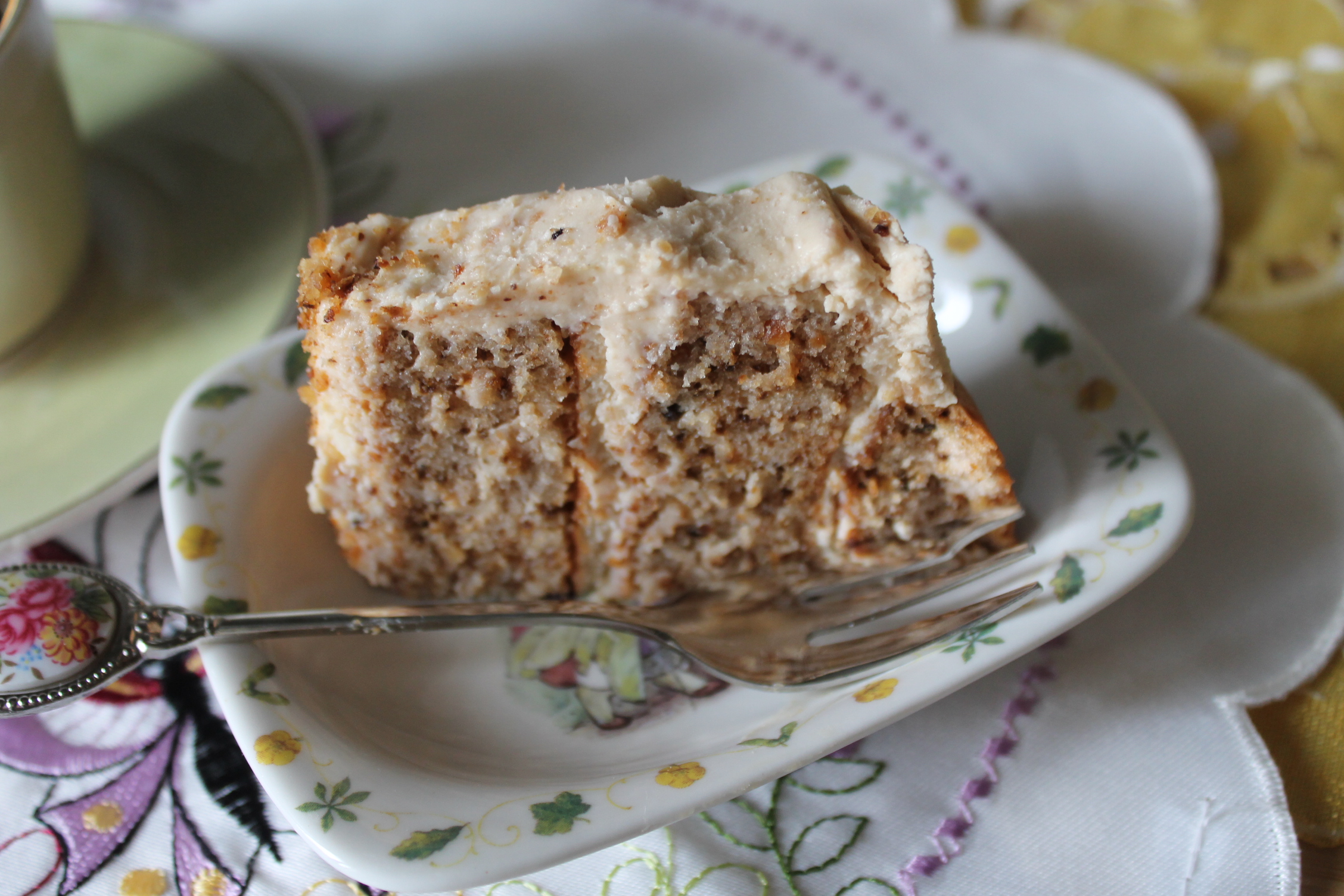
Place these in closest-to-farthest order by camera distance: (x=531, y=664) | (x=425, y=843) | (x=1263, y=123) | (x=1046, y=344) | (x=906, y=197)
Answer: (x=425, y=843) < (x=531, y=664) < (x=1046, y=344) < (x=906, y=197) < (x=1263, y=123)

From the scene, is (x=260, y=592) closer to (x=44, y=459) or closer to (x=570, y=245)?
(x=44, y=459)

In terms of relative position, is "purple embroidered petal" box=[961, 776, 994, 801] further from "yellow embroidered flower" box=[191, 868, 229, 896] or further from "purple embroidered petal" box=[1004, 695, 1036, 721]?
"yellow embroidered flower" box=[191, 868, 229, 896]

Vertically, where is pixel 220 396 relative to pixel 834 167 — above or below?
below

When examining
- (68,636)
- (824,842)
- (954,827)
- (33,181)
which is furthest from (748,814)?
(33,181)

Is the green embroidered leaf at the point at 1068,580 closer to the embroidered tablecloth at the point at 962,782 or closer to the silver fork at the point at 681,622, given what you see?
the silver fork at the point at 681,622

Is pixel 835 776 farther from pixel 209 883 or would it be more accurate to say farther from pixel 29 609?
pixel 29 609

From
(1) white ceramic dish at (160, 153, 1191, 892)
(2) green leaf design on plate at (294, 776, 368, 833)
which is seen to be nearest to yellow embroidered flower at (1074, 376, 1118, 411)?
(1) white ceramic dish at (160, 153, 1191, 892)
